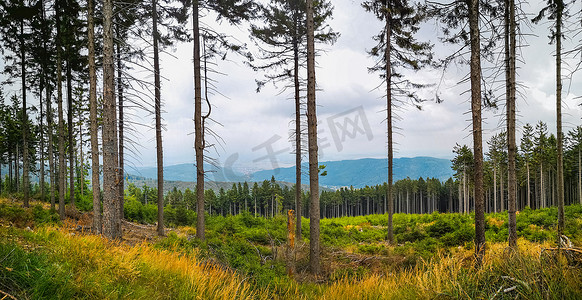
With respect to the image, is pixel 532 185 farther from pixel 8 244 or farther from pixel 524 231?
pixel 8 244

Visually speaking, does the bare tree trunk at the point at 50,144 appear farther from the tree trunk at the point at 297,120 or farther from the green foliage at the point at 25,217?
the tree trunk at the point at 297,120

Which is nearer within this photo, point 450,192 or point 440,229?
point 440,229

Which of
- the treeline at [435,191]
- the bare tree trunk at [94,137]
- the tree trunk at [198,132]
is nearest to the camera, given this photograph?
the bare tree trunk at [94,137]

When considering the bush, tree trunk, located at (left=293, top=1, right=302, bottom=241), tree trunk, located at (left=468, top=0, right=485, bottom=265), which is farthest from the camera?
the bush

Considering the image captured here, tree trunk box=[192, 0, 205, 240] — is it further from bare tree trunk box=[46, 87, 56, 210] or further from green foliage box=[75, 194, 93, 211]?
green foliage box=[75, 194, 93, 211]

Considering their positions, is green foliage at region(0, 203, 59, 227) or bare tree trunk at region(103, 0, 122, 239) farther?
green foliage at region(0, 203, 59, 227)

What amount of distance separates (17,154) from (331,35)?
34161 millimetres

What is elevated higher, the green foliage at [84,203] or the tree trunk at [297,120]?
the tree trunk at [297,120]

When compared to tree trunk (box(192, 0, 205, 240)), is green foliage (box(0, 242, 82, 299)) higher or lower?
lower

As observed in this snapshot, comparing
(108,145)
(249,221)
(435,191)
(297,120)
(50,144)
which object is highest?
(297,120)

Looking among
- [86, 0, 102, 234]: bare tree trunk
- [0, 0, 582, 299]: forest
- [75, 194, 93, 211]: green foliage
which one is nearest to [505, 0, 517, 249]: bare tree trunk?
[0, 0, 582, 299]: forest

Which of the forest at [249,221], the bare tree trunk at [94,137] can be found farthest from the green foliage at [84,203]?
the bare tree trunk at [94,137]

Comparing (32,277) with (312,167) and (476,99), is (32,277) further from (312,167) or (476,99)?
(476,99)

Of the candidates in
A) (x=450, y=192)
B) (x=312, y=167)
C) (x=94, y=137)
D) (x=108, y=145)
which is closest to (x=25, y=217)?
(x=94, y=137)
